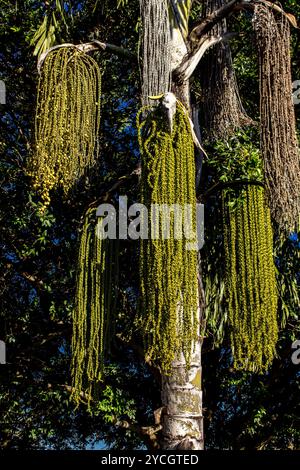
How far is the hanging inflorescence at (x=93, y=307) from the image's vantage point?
3303 mm

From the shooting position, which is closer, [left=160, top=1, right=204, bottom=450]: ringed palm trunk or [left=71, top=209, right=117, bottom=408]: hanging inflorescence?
[left=160, top=1, right=204, bottom=450]: ringed palm trunk

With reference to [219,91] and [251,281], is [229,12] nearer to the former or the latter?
[219,91]

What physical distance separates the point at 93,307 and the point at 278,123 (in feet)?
3.98

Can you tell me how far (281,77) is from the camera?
327 centimetres

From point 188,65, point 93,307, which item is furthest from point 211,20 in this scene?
point 93,307

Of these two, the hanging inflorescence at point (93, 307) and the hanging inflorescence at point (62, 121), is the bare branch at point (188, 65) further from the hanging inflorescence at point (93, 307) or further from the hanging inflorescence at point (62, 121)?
the hanging inflorescence at point (93, 307)

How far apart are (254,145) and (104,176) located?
1.48 meters

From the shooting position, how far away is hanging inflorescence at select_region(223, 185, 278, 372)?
10.3ft

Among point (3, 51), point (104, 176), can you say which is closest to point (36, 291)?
point (104, 176)

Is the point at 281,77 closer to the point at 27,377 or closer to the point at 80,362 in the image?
the point at 80,362

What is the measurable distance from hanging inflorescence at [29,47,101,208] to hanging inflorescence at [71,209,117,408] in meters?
0.35

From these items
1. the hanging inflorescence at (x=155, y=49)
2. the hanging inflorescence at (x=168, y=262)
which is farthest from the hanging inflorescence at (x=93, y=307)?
the hanging inflorescence at (x=155, y=49)

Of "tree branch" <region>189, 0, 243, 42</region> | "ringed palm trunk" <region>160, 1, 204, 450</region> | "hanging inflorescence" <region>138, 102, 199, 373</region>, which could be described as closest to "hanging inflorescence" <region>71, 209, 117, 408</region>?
"ringed palm trunk" <region>160, 1, 204, 450</region>

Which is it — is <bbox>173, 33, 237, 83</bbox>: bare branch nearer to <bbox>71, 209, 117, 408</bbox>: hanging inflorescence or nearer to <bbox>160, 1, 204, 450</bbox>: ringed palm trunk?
<bbox>71, 209, 117, 408</bbox>: hanging inflorescence
